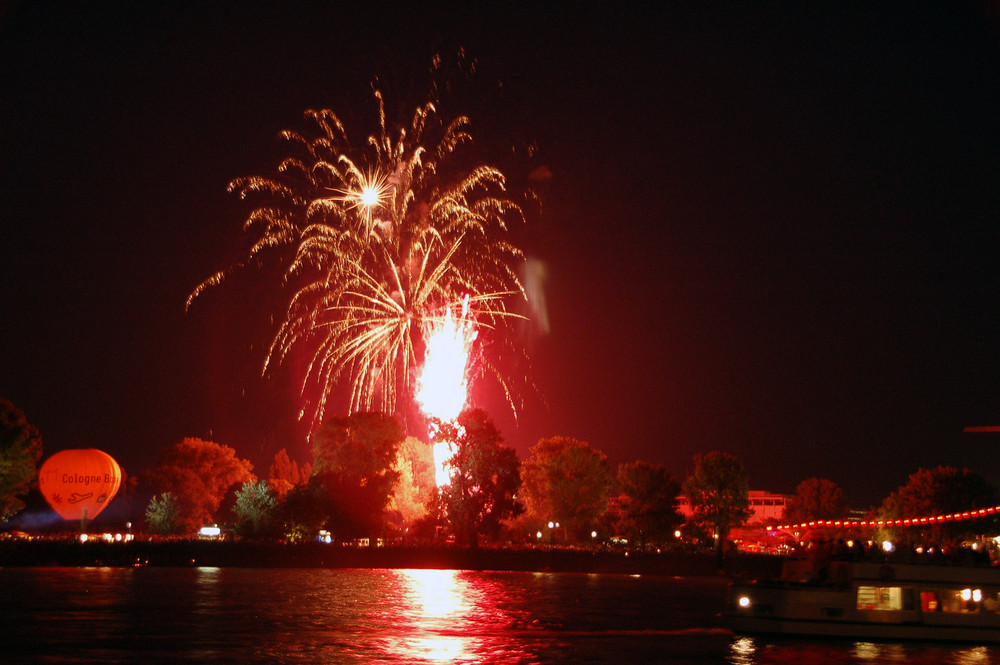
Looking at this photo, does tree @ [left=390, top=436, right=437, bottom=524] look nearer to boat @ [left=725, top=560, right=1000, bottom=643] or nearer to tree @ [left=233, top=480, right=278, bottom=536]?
tree @ [left=233, top=480, right=278, bottom=536]

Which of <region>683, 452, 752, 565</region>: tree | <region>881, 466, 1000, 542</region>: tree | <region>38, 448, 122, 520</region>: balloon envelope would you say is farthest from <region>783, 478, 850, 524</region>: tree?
<region>38, 448, 122, 520</region>: balloon envelope

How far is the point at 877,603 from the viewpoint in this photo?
1529 inches

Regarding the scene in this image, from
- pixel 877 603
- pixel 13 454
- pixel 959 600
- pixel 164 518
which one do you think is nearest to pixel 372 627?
pixel 877 603

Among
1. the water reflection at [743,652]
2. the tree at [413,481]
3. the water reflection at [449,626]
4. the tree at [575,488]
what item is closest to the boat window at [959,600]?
the water reflection at [743,652]

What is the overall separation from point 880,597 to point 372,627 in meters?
20.3

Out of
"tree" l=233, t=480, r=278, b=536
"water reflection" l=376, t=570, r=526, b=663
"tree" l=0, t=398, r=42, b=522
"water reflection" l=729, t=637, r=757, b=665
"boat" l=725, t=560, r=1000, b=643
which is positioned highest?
"tree" l=0, t=398, r=42, b=522

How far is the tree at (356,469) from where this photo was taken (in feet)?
276

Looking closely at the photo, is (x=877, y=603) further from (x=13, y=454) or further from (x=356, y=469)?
Result: (x=13, y=454)

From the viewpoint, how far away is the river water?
28.9 meters

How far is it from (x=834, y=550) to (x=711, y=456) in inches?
2938

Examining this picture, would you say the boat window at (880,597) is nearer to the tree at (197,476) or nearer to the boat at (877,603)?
the boat at (877,603)

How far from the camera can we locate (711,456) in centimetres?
11369

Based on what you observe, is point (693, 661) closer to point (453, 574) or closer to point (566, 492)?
point (453, 574)

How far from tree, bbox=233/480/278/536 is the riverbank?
9.80 metres
